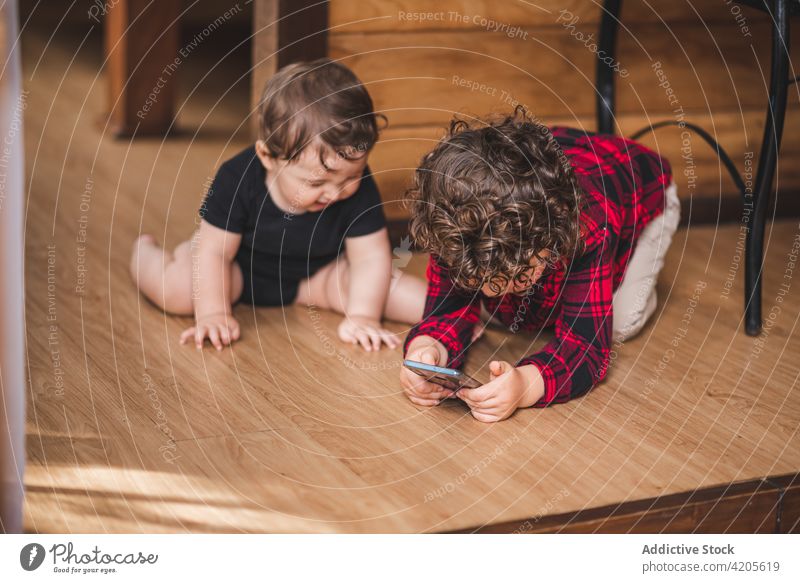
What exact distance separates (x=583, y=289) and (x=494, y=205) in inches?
6.3

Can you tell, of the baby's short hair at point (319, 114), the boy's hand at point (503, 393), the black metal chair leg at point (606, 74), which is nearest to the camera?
the boy's hand at point (503, 393)

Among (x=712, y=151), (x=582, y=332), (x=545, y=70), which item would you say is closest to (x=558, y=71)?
(x=545, y=70)

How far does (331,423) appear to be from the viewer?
37.4 inches

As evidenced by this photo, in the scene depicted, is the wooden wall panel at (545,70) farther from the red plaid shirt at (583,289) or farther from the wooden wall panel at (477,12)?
the red plaid shirt at (583,289)

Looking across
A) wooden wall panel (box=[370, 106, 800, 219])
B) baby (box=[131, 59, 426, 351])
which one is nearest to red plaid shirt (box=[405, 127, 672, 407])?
baby (box=[131, 59, 426, 351])

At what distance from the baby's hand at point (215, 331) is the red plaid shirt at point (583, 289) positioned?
215 millimetres

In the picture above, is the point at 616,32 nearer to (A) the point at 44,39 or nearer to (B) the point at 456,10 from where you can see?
(B) the point at 456,10

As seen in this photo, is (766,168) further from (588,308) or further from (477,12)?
(477,12)

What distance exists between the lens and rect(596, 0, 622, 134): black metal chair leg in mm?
1423

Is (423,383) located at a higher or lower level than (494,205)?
lower

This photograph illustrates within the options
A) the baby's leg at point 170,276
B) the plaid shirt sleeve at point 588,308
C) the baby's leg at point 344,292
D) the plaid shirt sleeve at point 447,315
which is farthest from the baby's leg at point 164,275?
the plaid shirt sleeve at point 588,308

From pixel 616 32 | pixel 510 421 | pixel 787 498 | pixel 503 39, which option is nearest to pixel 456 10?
pixel 503 39

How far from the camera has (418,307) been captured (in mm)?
1177

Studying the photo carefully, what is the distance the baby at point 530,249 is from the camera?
91cm
